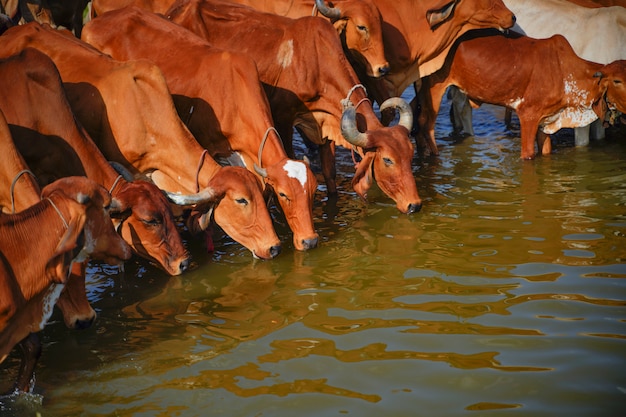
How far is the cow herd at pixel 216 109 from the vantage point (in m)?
6.78

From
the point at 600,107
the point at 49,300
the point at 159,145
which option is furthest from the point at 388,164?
the point at 49,300

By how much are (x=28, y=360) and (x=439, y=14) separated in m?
8.09

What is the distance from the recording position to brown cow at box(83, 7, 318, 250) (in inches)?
359

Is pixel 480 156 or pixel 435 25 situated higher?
pixel 435 25

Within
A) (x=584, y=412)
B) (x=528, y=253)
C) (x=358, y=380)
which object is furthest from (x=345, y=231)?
(x=584, y=412)

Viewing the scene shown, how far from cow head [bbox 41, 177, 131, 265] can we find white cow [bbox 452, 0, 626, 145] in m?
8.30

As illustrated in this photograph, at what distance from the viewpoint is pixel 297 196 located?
9.06m

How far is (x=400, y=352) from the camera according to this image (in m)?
6.81

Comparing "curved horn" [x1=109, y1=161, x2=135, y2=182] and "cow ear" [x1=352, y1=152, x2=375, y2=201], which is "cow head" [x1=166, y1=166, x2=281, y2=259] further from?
"cow ear" [x1=352, y1=152, x2=375, y2=201]

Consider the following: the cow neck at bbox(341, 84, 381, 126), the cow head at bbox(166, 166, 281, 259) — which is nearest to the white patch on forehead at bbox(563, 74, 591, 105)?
the cow neck at bbox(341, 84, 381, 126)

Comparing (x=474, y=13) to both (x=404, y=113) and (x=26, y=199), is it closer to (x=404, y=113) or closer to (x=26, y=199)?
(x=404, y=113)

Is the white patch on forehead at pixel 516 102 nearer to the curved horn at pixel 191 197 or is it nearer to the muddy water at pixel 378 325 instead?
the muddy water at pixel 378 325

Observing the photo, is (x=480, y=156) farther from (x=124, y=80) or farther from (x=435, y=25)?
(x=124, y=80)

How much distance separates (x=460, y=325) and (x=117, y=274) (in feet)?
10.7
